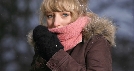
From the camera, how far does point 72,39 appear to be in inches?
80.3

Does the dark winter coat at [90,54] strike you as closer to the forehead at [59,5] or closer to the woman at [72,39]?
the woman at [72,39]

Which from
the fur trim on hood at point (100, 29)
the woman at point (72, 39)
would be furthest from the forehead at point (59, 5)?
the fur trim on hood at point (100, 29)

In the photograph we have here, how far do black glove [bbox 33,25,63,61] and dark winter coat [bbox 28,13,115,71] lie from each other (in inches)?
1.1

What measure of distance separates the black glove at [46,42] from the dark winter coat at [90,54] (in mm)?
27

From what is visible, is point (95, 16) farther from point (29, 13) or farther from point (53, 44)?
point (29, 13)

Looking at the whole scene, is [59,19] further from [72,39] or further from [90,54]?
[90,54]

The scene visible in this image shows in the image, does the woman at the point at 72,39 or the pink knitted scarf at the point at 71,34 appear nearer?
the woman at the point at 72,39

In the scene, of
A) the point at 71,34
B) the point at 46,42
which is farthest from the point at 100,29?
the point at 46,42

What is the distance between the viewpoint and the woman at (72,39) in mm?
1902

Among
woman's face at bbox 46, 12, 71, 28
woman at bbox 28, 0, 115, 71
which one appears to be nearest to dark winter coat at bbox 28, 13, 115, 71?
woman at bbox 28, 0, 115, 71

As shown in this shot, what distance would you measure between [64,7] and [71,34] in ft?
0.46

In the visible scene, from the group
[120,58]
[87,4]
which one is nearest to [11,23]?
[120,58]

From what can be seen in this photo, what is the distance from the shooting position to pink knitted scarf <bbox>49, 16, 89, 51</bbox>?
2020 millimetres

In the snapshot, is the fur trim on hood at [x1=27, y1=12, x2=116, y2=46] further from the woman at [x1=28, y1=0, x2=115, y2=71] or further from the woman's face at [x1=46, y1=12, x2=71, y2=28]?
the woman's face at [x1=46, y1=12, x2=71, y2=28]
